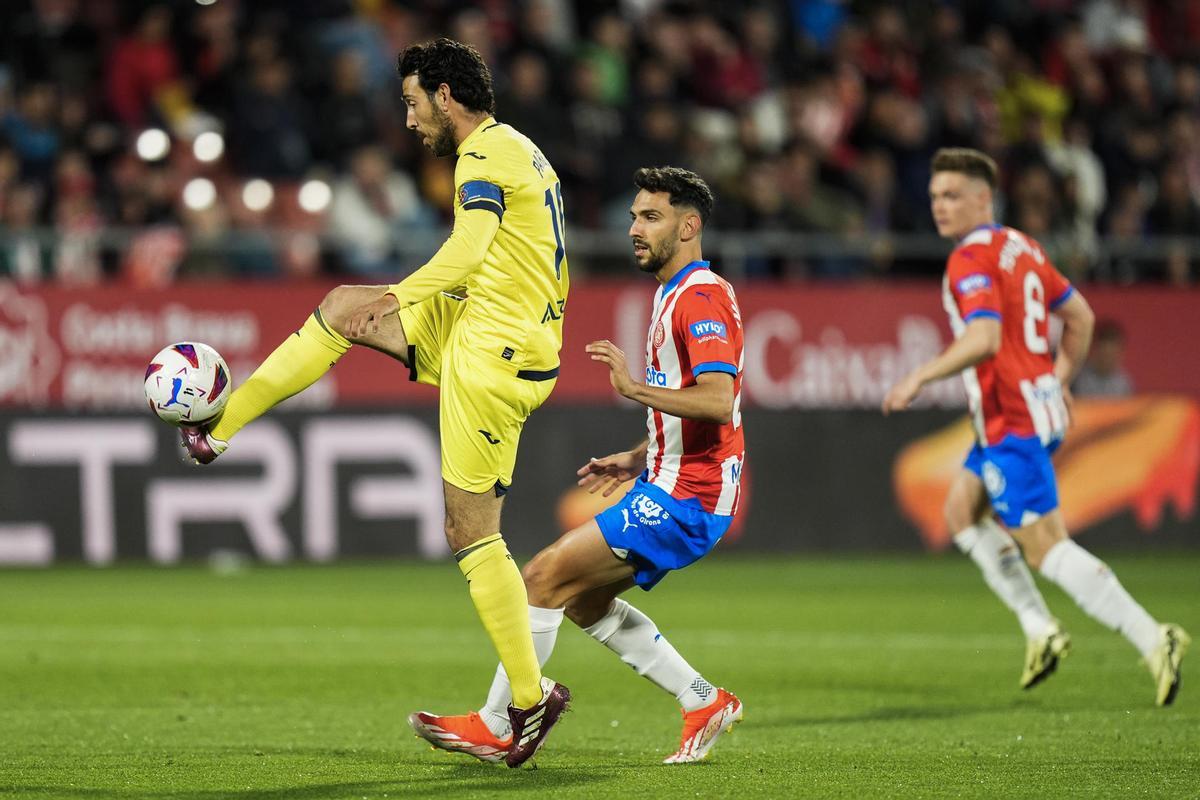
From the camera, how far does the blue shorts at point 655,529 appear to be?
6359mm

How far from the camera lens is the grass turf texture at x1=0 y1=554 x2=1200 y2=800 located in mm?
6062

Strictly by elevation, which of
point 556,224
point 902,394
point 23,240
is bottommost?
point 23,240

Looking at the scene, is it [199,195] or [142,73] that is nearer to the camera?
[199,195]

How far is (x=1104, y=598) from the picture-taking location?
796 cm

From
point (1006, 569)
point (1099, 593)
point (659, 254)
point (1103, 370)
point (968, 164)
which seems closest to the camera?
point (659, 254)

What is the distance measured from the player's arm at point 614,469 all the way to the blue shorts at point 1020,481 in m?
2.11

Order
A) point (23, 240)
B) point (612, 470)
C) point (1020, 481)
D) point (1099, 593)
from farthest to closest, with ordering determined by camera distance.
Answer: point (23, 240) < point (1020, 481) < point (1099, 593) < point (612, 470)

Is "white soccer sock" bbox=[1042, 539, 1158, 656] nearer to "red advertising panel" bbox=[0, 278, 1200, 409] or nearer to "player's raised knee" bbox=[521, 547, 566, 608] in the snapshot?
"player's raised knee" bbox=[521, 547, 566, 608]

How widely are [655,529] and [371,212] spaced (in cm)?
942

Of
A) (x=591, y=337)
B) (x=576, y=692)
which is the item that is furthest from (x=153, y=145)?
(x=576, y=692)

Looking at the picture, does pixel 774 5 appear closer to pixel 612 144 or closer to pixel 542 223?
pixel 612 144

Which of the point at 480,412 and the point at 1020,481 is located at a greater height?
the point at 480,412

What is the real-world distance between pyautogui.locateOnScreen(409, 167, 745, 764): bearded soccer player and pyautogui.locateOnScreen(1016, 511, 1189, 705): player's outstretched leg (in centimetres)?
217

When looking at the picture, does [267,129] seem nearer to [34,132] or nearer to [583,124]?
[34,132]
